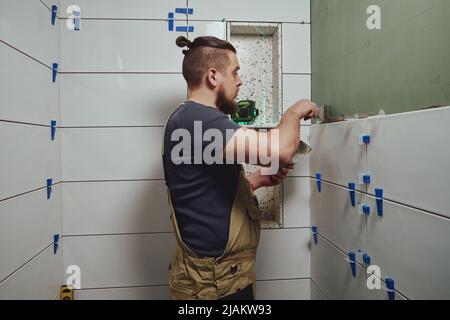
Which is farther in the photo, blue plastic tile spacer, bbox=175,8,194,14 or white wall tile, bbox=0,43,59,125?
blue plastic tile spacer, bbox=175,8,194,14

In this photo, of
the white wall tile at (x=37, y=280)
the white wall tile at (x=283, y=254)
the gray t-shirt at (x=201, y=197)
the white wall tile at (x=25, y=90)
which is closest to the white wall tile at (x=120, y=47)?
the white wall tile at (x=25, y=90)

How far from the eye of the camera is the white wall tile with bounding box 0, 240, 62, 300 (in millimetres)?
1099

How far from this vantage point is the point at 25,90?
122 centimetres

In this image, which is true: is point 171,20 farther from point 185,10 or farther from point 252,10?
point 252,10

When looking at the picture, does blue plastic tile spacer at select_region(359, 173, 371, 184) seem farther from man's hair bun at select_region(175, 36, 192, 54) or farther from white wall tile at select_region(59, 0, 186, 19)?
white wall tile at select_region(59, 0, 186, 19)

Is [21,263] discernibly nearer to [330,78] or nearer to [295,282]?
[295,282]

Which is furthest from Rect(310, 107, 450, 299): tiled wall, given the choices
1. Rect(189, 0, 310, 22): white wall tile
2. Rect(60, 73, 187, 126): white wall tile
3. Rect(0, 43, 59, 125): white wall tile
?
Rect(0, 43, 59, 125): white wall tile

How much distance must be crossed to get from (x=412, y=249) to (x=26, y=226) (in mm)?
1339

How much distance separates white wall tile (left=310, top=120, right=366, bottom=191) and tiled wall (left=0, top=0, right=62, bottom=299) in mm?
1217

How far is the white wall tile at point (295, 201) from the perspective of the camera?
1.62 metres

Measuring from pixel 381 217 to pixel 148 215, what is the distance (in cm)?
106

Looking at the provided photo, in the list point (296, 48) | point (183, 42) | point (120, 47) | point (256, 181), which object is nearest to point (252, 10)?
point (296, 48)

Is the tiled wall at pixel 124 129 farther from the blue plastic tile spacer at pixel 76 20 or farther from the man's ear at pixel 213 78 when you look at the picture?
the man's ear at pixel 213 78
